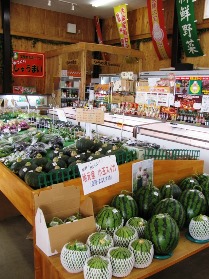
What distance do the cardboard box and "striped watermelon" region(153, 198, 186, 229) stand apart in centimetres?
52

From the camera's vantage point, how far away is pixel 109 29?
41.0 feet

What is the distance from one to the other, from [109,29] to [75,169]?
37.6 feet

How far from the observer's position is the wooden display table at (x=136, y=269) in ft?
5.46

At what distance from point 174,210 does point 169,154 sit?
0.77 meters

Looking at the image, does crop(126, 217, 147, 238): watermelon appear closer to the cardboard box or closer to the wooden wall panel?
the cardboard box

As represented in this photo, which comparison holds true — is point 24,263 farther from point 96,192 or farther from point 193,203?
point 193,203

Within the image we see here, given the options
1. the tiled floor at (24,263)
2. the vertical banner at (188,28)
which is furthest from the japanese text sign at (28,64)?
the tiled floor at (24,263)

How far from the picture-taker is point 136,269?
172cm

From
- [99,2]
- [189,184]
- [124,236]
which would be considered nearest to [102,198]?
[124,236]

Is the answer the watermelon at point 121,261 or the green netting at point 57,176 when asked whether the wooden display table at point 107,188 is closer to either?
the green netting at point 57,176

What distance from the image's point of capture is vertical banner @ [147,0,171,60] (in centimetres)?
888

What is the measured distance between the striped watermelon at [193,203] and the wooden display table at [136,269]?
0.21 meters

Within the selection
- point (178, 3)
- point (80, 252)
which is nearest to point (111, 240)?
point (80, 252)

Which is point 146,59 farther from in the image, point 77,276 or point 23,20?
point 77,276
